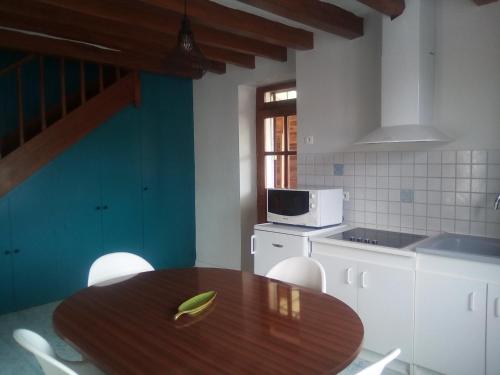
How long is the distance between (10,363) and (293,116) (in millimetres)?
3027

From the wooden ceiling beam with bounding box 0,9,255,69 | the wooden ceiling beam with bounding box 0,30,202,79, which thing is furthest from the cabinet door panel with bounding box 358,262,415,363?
the wooden ceiling beam with bounding box 0,9,255,69

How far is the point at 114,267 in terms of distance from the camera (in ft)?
7.19

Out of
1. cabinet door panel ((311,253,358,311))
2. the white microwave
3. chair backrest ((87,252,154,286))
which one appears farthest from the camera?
the white microwave

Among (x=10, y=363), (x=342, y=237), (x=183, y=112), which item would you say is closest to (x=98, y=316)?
(x=10, y=363)

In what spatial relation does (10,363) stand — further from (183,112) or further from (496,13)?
(496,13)

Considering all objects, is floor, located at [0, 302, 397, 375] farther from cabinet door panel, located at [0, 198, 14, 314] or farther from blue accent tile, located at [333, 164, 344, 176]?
blue accent tile, located at [333, 164, 344, 176]

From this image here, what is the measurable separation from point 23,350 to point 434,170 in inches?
122

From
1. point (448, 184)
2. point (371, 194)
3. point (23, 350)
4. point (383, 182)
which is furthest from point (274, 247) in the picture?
point (23, 350)

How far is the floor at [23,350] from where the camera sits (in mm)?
2502

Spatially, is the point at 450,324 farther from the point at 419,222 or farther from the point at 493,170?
the point at 493,170

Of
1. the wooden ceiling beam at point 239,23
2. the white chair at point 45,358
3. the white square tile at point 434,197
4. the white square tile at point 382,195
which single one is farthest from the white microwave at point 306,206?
the white chair at point 45,358

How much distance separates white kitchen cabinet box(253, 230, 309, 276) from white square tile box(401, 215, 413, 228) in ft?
2.35

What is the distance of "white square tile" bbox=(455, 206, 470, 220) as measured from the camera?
257 cm

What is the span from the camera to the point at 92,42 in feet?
10.6
